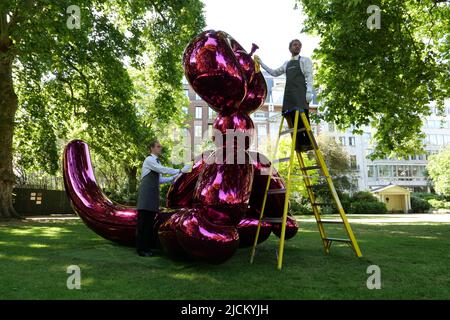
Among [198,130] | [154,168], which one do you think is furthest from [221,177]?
[198,130]

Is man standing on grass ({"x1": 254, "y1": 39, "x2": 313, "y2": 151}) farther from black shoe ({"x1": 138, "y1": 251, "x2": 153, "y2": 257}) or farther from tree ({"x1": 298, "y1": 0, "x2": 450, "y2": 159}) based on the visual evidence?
tree ({"x1": 298, "y1": 0, "x2": 450, "y2": 159})

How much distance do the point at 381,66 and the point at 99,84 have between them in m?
11.1

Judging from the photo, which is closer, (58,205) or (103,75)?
(103,75)

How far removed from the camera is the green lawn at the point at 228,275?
3.74 meters

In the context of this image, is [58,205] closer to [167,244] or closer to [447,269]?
[167,244]

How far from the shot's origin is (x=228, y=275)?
4664 mm

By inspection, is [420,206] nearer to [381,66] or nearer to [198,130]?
[198,130]

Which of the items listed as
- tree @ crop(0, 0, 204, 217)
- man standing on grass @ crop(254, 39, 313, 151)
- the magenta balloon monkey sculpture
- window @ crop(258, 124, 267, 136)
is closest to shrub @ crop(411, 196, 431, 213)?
window @ crop(258, 124, 267, 136)

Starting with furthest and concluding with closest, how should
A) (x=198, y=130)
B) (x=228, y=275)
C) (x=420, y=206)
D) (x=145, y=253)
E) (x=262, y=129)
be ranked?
(x=262, y=129) < (x=198, y=130) < (x=420, y=206) < (x=145, y=253) < (x=228, y=275)

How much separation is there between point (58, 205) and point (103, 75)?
17.2 metres

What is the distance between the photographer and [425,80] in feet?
40.5
